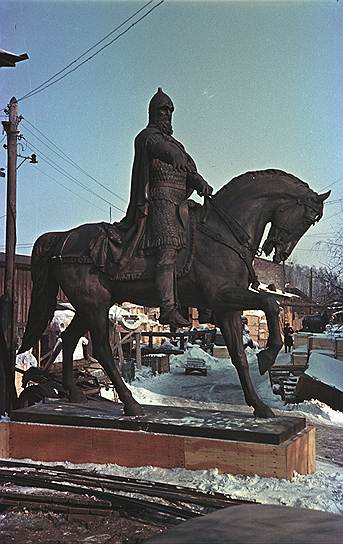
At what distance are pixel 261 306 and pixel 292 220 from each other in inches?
46.6

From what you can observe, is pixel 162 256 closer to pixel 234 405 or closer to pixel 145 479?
pixel 145 479

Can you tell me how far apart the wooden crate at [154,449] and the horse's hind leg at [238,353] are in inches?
23.4

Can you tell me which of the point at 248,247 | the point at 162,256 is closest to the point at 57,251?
the point at 162,256

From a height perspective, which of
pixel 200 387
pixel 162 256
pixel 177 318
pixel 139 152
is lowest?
pixel 200 387

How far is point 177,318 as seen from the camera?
23.5ft

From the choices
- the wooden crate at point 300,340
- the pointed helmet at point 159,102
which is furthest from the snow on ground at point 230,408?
the pointed helmet at point 159,102

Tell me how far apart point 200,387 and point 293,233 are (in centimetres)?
1287

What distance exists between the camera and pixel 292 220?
7.13 meters

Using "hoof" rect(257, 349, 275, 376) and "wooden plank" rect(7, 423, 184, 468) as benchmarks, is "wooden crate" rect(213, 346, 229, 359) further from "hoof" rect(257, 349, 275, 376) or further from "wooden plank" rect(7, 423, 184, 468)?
"hoof" rect(257, 349, 275, 376)

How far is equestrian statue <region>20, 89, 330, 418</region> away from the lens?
23.4 feet

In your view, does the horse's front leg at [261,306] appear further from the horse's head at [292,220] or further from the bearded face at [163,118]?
the bearded face at [163,118]

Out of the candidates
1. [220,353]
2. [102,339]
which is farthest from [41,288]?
[220,353]

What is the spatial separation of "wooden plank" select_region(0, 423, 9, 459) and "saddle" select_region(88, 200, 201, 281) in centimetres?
230

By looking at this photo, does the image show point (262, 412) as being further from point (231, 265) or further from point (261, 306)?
point (231, 265)
